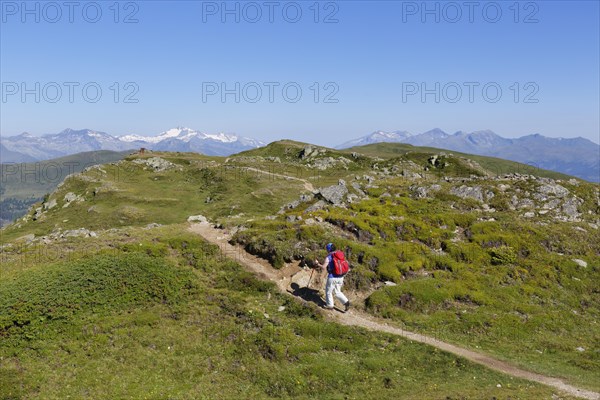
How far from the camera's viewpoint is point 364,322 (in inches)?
1105

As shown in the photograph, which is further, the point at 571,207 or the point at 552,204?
the point at 552,204

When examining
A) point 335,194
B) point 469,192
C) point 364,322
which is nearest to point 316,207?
point 335,194

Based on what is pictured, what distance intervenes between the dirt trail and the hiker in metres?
1.13

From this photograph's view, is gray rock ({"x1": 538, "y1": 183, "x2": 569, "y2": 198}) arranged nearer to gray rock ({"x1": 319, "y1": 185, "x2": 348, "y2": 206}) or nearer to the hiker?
gray rock ({"x1": 319, "y1": 185, "x2": 348, "y2": 206})

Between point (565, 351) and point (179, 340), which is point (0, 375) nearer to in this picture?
point (179, 340)

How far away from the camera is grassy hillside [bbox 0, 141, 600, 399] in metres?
21.1

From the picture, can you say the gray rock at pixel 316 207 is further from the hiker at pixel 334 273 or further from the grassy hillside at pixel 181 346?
the hiker at pixel 334 273

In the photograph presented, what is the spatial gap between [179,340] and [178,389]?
4531 mm

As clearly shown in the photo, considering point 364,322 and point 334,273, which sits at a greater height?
point 334,273

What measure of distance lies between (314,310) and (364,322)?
152 inches

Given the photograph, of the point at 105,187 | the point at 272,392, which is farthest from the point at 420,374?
the point at 105,187

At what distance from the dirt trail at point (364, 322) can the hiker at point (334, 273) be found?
3.69 feet

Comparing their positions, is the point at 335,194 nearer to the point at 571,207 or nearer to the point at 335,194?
the point at 335,194

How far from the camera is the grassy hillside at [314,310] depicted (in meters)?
21.1
